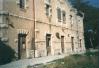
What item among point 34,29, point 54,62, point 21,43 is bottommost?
point 54,62

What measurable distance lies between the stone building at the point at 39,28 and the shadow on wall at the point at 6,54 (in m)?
0.05

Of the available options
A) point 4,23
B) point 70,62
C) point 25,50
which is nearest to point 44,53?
point 25,50

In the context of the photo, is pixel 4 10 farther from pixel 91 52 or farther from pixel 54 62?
pixel 91 52

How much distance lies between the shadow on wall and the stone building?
53 millimetres

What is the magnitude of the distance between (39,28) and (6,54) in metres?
0.49

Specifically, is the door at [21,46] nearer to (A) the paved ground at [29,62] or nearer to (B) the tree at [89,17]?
(A) the paved ground at [29,62]

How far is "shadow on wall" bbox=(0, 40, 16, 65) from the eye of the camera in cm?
223

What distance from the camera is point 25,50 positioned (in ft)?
7.77

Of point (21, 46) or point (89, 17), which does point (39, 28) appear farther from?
point (89, 17)

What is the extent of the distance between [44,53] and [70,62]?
0.42m

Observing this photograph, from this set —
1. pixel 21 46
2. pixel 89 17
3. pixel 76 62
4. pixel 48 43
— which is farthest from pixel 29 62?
pixel 89 17

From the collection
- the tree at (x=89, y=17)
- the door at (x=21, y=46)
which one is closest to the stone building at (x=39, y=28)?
the door at (x=21, y=46)

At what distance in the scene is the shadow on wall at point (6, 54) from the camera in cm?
223

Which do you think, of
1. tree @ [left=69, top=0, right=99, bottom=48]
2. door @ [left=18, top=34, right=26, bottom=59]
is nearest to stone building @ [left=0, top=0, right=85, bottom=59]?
door @ [left=18, top=34, right=26, bottom=59]
